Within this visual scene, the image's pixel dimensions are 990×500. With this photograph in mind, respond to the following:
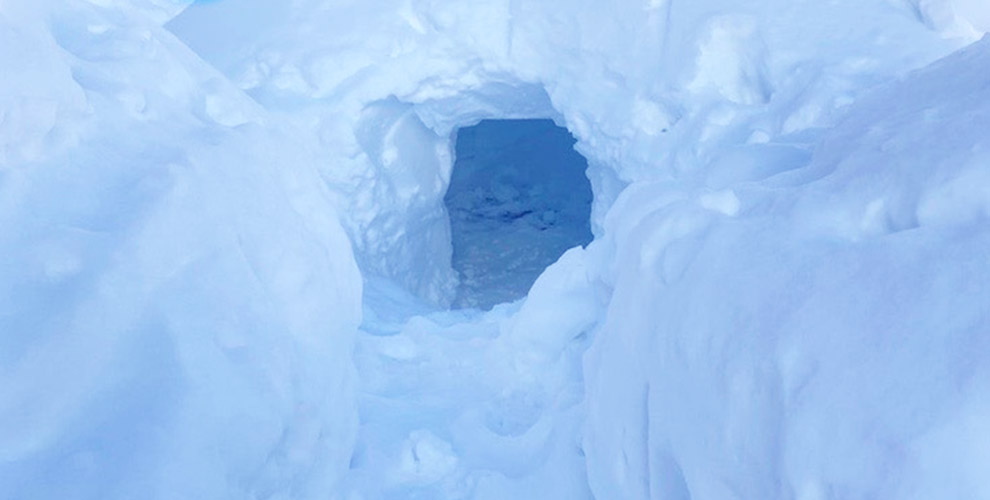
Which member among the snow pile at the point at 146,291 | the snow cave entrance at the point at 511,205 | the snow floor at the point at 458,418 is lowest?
the snow cave entrance at the point at 511,205

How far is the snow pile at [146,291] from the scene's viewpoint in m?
2.10

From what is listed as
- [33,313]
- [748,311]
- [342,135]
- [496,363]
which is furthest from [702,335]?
[342,135]

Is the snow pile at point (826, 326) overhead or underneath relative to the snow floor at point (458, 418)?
overhead

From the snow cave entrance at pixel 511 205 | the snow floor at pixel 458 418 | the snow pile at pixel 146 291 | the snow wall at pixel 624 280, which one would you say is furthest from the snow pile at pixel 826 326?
the snow cave entrance at pixel 511 205

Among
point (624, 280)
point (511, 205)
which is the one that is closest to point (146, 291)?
point (624, 280)

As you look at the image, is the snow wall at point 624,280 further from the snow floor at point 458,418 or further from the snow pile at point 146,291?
the snow floor at point 458,418

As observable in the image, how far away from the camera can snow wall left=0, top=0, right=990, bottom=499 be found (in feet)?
5.26

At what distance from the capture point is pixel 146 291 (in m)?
2.37

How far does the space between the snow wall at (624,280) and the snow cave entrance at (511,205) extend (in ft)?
9.05

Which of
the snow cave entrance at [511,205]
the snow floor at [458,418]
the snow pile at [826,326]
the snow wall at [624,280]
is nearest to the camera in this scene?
the snow pile at [826,326]

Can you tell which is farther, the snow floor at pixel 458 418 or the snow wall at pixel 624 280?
the snow floor at pixel 458 418

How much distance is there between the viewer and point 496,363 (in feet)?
→ 13.6

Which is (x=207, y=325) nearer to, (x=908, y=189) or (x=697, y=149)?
(x=908, y=189)

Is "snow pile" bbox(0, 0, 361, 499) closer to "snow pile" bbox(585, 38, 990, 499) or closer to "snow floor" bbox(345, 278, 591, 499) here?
"snow floor" bbox(345, 278, 591, 499)
